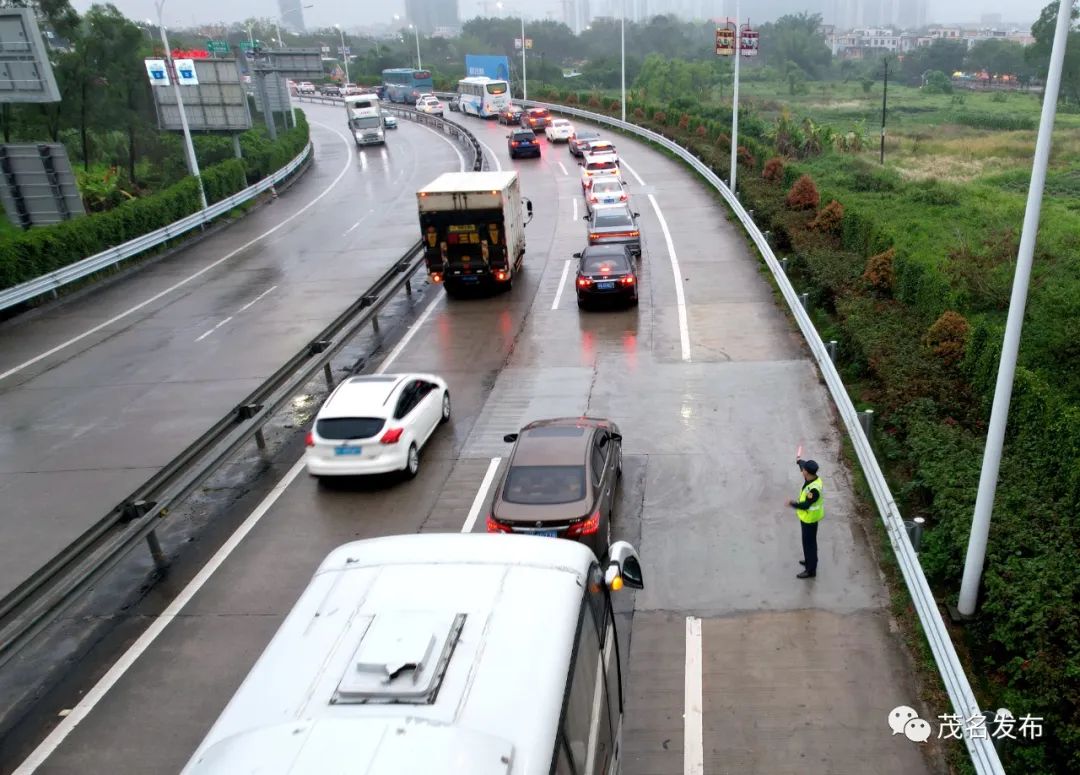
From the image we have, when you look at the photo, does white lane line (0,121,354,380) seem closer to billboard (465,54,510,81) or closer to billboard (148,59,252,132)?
billboard (148,59,252,132)

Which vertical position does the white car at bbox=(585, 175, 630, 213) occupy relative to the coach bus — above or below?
below

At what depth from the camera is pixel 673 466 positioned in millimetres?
13789

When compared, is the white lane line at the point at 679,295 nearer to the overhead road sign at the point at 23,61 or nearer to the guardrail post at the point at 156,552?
the guardrail post at the point at 156,552

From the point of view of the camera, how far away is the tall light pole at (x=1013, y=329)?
754 cm

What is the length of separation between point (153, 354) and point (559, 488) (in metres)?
14.5

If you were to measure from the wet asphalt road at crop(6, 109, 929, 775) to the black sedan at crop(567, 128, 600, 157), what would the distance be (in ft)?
91.7

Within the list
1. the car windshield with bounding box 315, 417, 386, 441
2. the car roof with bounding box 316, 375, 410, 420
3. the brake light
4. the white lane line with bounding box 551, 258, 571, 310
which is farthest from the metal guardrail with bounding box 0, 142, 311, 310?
the brake light

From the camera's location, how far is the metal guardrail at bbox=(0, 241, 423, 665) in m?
9.36

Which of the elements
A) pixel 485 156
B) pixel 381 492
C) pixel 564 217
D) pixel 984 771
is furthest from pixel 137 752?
pixel 485 156

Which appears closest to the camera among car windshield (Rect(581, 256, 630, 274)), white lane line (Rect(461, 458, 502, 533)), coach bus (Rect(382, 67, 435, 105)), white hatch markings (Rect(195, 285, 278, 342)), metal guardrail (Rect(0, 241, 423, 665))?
metal guardrail (Rect(0, 241, 423, 665))

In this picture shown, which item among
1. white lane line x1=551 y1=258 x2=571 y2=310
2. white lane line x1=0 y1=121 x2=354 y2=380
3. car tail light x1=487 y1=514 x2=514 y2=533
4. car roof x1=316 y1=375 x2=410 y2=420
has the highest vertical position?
car roof x1=316 y1=375 x2=410 y2=420

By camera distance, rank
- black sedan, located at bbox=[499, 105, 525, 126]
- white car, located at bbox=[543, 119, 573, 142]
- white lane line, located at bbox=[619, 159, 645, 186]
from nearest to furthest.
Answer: white lane line, located at bbox=[619, 159, 645, 186] < white car, located at bbox=[543, 119, 573, 142] < black sedan, located at bbox=[499, 105, 525, 126]

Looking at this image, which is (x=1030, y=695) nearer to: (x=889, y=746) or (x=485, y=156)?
(x=889, y=746)

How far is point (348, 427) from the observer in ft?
44.3
